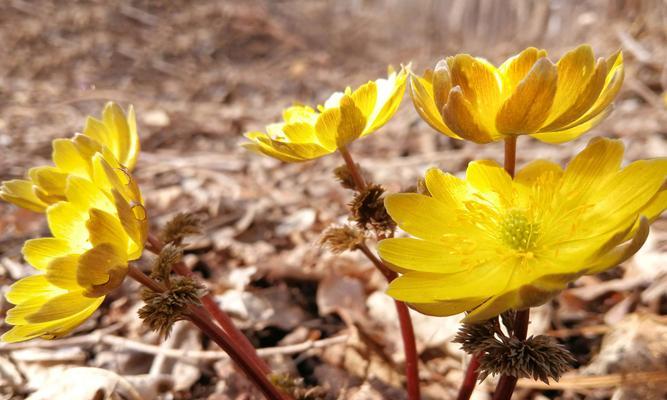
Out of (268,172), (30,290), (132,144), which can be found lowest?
(30,290)

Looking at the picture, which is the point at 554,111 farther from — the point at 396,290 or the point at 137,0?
the point at 137,0

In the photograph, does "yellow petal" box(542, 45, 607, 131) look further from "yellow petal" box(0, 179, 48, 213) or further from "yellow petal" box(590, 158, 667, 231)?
"yellow petal" box(0, 179, 48, 213)

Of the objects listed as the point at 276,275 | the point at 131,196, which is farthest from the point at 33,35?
the point at 131,196

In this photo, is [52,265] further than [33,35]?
No

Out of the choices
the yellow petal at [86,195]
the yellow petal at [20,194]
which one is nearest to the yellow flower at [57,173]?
the yellow petal at [20,194]

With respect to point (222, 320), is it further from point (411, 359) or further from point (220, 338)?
point (411, 359)

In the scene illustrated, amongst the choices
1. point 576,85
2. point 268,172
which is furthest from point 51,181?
point 268,172

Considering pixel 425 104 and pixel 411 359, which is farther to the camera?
pixel 411 359
